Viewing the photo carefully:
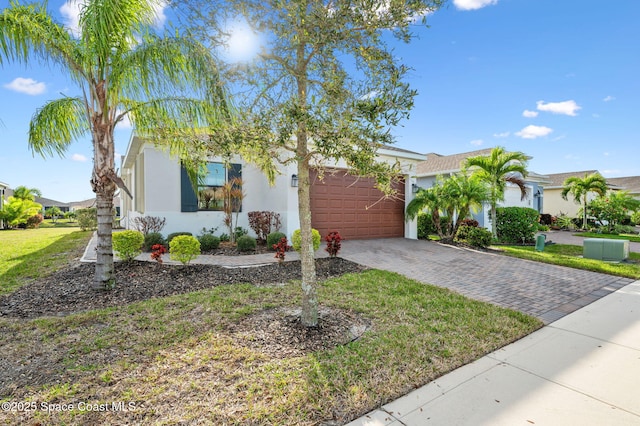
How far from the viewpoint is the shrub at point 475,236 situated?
10688 mm

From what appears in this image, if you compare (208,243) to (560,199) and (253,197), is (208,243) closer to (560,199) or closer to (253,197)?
(253,197)

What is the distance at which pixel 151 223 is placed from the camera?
948 cm

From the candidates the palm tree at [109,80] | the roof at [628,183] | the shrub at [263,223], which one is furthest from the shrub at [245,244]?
the roof at [628,183]

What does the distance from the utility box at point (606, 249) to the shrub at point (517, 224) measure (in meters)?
3.46

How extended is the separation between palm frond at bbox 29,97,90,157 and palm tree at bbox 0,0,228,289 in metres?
0.01

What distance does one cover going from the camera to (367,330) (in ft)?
12.2

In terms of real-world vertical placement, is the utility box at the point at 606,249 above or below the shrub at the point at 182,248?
below

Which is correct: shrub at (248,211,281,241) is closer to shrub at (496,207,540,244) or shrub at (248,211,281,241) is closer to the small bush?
the small bush

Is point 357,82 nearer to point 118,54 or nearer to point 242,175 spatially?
point 118,54

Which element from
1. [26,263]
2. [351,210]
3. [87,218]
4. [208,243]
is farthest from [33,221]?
[351,210]

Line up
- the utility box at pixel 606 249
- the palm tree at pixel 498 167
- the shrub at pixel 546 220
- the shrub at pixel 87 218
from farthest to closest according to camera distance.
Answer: the shrub at pixel 546 220
the shrub at pixel 87 218
the palm tree at pixel 498 167
the utility box at pixel 606 249

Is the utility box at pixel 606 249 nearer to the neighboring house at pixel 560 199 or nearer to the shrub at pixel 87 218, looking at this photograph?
the neighboring house at pixel 560 199

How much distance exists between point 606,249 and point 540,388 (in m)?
8.86

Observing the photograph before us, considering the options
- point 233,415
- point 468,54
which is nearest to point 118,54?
point 233,415
